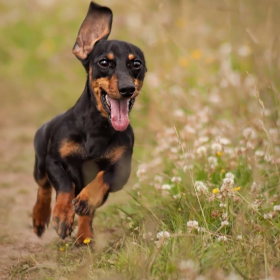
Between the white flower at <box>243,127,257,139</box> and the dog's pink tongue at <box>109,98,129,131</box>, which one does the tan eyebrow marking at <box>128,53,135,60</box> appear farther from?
the white flower at <box>243,127,257,139</box>

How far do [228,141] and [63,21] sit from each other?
642 cm

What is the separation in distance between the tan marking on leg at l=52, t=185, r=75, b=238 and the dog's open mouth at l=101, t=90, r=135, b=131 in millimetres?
538

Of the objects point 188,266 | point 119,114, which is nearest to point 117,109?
point 119,114

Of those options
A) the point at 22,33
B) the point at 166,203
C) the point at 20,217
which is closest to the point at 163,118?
the point at 20,217

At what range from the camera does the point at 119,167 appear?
4.12 m

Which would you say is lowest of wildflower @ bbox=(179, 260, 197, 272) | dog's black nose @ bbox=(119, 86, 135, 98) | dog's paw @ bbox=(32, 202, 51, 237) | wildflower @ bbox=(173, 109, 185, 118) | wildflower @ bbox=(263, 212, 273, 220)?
dog's paw @ bbox=(32, 202, 51, 237)

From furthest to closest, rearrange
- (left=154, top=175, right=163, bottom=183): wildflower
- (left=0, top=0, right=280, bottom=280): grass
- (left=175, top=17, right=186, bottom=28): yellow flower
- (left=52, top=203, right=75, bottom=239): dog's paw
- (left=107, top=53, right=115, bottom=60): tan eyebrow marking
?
(left=175, top=17, right=186, bottom=28): yellow flower
(left=154, top=175, right=163, bottom=183): wildflower
(left=107, top=53, right=115, bottom=60): tan eyebrow marking
(left=52, top=203, right=75, bottom=239): dog's paw
(left=0, top=0, right=280, bottom=280): grass

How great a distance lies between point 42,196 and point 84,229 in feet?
1.99

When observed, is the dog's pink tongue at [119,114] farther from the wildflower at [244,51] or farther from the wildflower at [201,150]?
the wildflower at [244,51]

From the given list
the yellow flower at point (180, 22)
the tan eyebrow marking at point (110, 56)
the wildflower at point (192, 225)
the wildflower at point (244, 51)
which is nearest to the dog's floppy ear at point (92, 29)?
the tan eyebrow marking at point (110, 56)

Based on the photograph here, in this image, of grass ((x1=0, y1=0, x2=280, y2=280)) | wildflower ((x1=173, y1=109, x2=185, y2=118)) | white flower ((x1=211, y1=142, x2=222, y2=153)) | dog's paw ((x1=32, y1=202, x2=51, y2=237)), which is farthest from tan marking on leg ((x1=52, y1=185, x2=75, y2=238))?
wildflower ((x1=173, y1=109, x2=185, y2=118))

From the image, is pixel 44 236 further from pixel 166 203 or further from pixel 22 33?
pixel 22 33

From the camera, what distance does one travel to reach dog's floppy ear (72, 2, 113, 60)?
439cm

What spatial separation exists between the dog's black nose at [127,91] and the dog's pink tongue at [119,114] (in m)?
0.18
